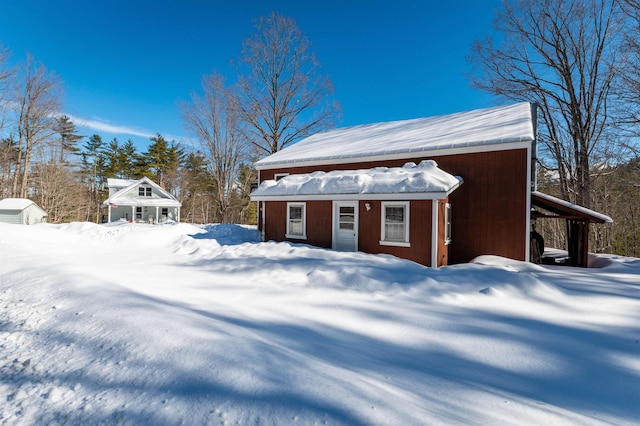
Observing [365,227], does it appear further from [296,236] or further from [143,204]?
[143,204]

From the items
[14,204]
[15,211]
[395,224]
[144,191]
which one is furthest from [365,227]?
[144,191]

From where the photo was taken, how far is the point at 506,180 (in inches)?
363

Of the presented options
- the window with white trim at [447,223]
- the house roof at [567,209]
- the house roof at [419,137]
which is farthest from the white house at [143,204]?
the house roof at [567,209]

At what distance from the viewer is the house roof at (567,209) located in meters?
8.49

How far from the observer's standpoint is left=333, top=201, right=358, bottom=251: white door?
9.81 metres

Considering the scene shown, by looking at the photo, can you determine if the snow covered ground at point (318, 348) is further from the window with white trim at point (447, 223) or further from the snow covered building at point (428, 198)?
the window with white trim at point (447, 223)

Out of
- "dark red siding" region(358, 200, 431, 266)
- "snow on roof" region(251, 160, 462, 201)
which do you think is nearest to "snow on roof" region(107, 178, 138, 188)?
"snow on roof" region(251, 160, 462, 201)

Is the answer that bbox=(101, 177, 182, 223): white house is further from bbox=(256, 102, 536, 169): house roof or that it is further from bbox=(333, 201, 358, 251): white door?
bbox=(333, 201, 358, 251): white door

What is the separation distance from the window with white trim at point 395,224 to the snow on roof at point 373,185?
14.7 inches

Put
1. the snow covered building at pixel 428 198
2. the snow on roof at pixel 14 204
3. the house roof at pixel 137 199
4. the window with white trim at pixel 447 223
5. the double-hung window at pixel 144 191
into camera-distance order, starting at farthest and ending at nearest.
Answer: the double-hung window at pixel 144 191, the house roof at pixel 137 199, the snow on roof at pixel 14 204, the window with white trim at pixel 447 223, the snow covered building at pixel 428 198

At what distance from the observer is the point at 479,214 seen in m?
9.66

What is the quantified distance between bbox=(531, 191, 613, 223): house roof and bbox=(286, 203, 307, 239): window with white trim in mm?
7889

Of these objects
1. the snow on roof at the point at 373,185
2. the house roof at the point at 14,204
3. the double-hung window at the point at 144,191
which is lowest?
the house roof at the point at 14,204

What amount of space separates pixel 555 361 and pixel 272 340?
122 inches
